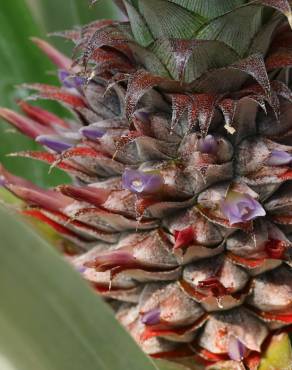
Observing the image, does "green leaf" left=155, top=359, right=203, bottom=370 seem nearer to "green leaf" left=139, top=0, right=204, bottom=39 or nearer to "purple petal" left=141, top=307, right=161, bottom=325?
"purple petal" left=141, top=307, right=161, bottom=325

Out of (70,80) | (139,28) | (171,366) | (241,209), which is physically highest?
(139,28)

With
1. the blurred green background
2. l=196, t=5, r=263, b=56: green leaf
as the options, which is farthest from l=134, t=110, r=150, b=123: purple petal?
the blurred green background

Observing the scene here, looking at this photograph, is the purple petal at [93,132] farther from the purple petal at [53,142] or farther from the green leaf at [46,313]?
the green leaf at [46,313]

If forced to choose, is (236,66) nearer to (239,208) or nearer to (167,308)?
(239,208)

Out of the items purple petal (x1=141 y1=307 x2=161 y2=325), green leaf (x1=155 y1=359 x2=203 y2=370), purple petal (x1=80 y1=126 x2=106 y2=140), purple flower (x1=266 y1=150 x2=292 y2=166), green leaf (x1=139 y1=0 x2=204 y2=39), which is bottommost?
green leaf (x1=155 y1=359 x2=203 y2=370)

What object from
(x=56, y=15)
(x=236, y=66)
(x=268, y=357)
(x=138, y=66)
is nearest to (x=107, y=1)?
(x=56, y=15)

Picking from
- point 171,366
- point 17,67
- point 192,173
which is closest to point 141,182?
point 192,173

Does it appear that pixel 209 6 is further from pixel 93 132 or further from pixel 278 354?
pixel 278 354
